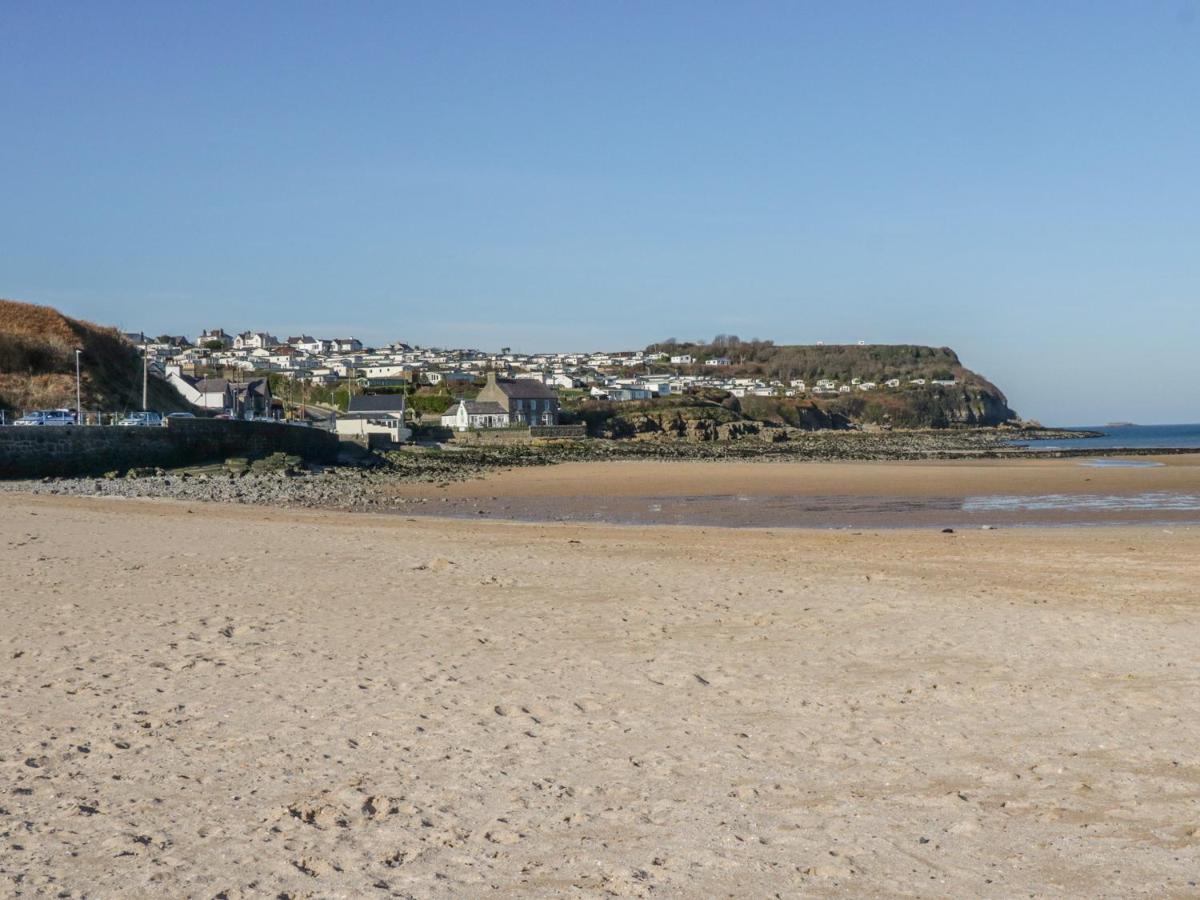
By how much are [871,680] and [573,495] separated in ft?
80.2

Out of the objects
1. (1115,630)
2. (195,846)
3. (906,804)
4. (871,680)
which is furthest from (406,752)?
(1115,630)

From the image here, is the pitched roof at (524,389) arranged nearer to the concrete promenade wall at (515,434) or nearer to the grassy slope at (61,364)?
the concrete promenade wall at (515,434)

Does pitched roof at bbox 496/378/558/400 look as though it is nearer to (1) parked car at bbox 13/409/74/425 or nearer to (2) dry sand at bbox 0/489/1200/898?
(1) parked car at bbox 13/409/74/425

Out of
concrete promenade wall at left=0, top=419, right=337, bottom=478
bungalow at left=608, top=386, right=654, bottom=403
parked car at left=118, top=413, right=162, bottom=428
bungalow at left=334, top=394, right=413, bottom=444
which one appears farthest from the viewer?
bungalow at left=608, top=386, right=654, bottom=403

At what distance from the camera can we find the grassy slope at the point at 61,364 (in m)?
47.8

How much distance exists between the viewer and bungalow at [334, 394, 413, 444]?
6819 cm

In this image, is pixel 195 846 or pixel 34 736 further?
pixel 34 736

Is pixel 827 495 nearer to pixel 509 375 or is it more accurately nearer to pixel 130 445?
pixel 130 445

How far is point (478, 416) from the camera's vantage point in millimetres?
85438

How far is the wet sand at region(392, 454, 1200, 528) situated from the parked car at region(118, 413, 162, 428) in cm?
932

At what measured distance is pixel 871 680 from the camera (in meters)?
7.52

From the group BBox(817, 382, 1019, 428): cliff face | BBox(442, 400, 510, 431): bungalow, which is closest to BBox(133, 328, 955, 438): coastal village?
BBox(442, 400, 510, 431): bungalow

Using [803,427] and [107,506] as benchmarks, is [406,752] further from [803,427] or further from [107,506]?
[803,427]

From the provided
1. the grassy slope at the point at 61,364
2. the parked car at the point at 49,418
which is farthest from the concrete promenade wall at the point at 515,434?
the parked car at the point at 49,418
